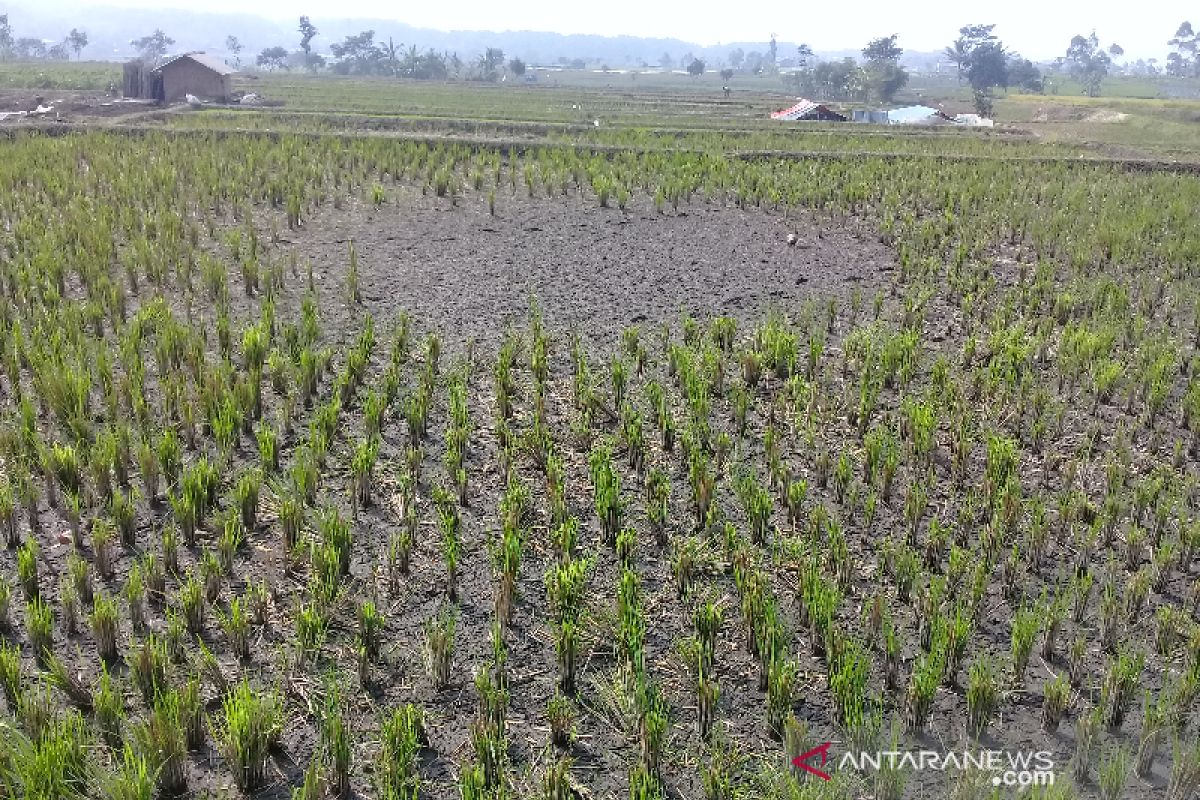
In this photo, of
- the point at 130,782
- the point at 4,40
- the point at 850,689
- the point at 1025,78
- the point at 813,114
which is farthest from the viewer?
the point at 4,40

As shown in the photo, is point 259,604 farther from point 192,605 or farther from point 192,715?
point 192,715

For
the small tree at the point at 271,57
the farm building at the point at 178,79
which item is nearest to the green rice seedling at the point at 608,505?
the farm building at the point at 178,79

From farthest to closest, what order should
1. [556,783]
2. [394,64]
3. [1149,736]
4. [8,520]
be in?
1. [394,64]
2. [8,520]
3. [1149,736]
4. [556,783]

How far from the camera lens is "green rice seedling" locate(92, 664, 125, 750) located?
9.36ft

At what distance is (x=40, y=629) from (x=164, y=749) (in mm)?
929

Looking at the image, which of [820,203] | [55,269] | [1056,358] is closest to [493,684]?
[1056,358]

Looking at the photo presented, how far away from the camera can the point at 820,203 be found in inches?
493

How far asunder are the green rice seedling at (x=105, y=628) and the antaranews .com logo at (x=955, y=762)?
8.05 ft

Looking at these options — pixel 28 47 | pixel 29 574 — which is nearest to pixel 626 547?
pixel 29 574

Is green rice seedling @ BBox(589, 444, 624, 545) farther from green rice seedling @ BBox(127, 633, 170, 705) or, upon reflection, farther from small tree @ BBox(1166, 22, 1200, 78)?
small tree @ BBox(1166, 22, 1200, 78)

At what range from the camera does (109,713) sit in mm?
2875

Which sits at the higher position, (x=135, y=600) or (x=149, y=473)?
(x=149, y=473)

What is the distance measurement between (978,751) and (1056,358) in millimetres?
4500

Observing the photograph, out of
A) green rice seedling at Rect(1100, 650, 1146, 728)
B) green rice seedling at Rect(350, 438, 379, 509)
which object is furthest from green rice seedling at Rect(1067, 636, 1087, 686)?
green rice seedling at Rect(350, 438, 379, 509)
